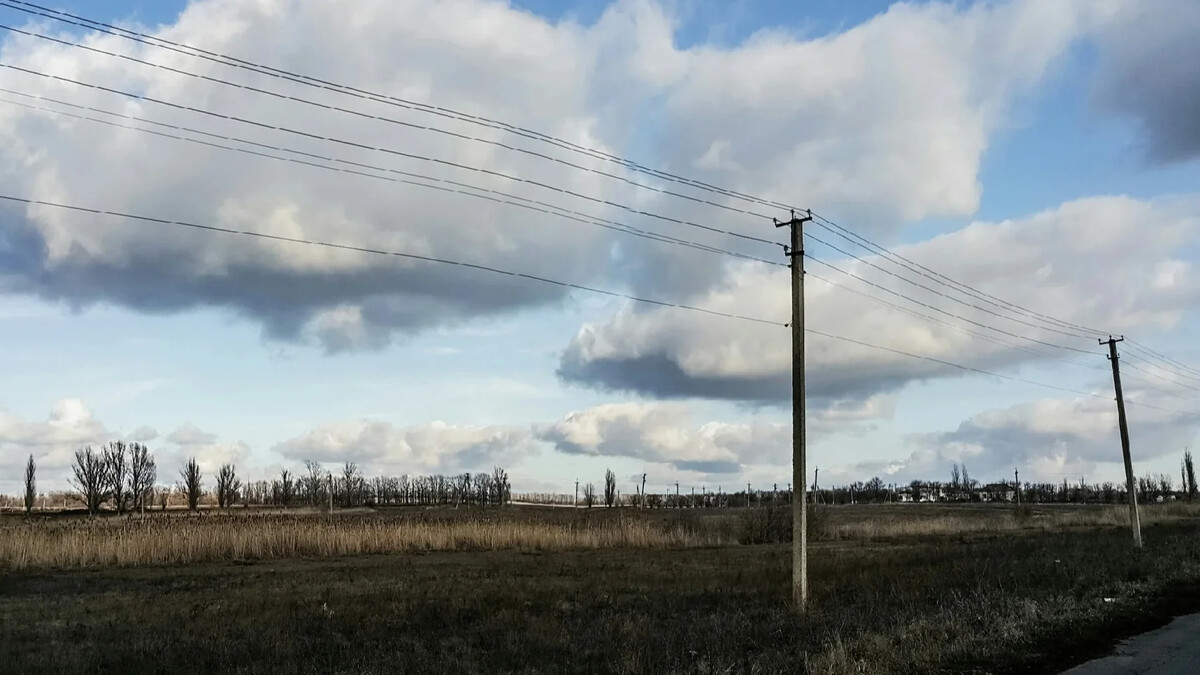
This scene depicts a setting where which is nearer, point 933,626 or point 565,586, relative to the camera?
point 933,626

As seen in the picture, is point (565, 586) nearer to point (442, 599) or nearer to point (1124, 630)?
point (442, 599)

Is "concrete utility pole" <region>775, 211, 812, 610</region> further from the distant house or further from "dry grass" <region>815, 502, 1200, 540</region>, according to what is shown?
the distant house

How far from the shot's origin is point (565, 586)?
22656mm

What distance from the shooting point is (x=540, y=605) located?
61.9 ft

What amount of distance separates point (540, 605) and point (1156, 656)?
11458 mm

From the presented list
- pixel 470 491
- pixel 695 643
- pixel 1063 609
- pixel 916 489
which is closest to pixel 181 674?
pixel 695 643

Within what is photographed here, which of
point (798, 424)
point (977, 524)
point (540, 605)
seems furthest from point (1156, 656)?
point (977, 524)

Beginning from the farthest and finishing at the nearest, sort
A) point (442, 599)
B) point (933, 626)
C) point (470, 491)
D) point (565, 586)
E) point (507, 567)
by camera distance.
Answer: point (470, 491)
point (507, 567)
point (565, 586)
point (442, 599)
point (933, 626)

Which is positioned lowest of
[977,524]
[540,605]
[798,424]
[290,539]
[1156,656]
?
[540,605]

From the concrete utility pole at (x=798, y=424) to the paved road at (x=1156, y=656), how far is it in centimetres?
605

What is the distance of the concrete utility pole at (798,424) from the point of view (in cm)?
1789

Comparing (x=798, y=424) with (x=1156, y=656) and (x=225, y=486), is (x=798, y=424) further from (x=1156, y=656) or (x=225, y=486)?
(x=225, y=486)

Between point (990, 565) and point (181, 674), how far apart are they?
22.2 metres

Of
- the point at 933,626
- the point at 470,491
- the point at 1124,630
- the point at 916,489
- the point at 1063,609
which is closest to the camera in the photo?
the point at 933,626
